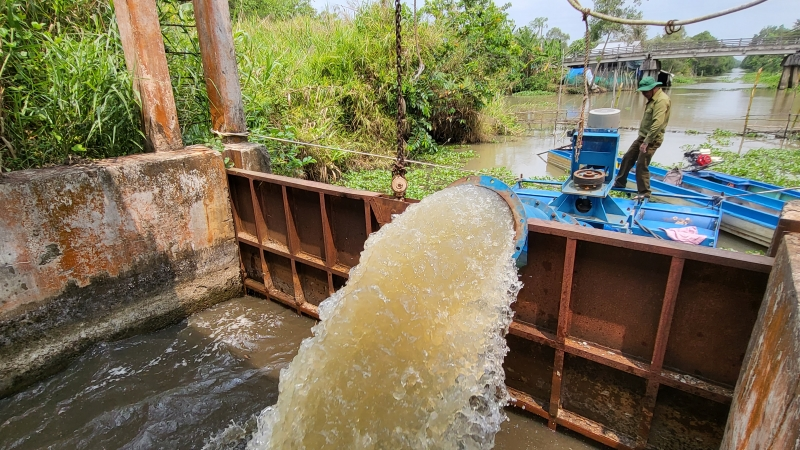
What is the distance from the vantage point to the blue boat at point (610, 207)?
20.1 ft

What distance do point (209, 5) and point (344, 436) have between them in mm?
4843

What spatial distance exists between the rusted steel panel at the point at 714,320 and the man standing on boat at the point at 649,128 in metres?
5.25

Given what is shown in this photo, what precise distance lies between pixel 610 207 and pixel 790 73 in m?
40.8

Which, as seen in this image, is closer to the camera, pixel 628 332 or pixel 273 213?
pixel 628 332

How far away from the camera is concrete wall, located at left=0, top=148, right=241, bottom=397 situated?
11.5 feet

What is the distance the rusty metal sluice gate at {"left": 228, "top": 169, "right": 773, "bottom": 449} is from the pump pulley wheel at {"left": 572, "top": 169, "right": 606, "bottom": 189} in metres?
3.60

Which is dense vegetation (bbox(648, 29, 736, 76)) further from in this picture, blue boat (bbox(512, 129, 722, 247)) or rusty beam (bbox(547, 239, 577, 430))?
rusty beam (bbox(547, 239, 577, 430))

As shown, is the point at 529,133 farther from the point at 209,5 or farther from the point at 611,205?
the point at 209,5

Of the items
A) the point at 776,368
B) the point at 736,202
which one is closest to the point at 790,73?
the point at 736,202

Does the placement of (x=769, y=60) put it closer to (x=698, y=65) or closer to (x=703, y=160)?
(x=698, y=65)

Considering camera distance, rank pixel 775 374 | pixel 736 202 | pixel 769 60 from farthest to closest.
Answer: pixel 769 60
pixel 736 202
pixel 775 374

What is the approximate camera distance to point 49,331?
374 centimetres

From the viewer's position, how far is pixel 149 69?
4.31 m

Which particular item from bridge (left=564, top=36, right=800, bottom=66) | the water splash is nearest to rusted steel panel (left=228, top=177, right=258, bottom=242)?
the water splash
